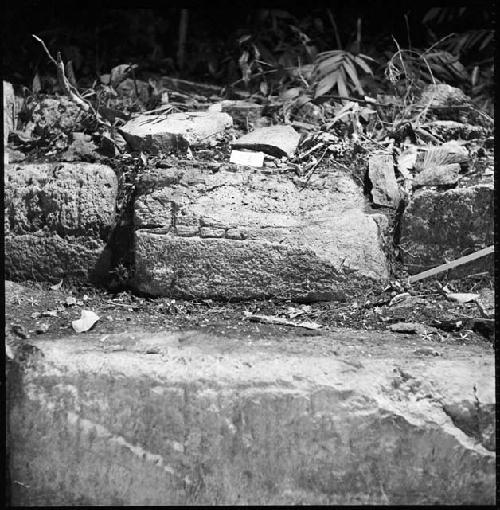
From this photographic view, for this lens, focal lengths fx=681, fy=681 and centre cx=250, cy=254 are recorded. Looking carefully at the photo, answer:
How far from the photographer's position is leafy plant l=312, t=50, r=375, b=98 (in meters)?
2.76

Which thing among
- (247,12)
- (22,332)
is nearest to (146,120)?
(247,12)

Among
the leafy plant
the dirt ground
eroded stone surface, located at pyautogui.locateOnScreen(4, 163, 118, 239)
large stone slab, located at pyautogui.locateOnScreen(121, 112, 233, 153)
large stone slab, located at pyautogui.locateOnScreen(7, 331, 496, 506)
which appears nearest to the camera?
large stone slab, located at pyautogui.locateOnScreen(7, 331, 496, 506)

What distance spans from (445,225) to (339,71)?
0.89m

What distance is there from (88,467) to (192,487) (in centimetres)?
28

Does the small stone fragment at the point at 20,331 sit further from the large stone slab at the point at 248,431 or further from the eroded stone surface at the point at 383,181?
the eroded stone surface at the point at 383,181

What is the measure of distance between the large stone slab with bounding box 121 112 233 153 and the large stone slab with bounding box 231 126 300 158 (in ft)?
0.35

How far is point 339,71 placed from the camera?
281 centimetres

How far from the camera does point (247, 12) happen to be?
2898 millimetres

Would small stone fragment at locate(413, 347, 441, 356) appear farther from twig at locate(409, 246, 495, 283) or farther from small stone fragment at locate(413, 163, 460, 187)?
small stone fragment at locate(413, 163, 460, 187)

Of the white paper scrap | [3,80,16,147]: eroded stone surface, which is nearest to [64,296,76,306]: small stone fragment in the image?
the white paper scrap

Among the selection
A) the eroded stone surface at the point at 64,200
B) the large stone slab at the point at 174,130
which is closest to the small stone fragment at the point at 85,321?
the eroded stone surface at the point at 64,200

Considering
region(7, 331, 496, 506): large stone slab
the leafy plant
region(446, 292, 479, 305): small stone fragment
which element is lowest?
region(7, 331, 496, 506): large stone slab

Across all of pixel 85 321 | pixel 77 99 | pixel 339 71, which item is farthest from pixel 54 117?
pixel 339 71

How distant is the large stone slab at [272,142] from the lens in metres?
2.46
